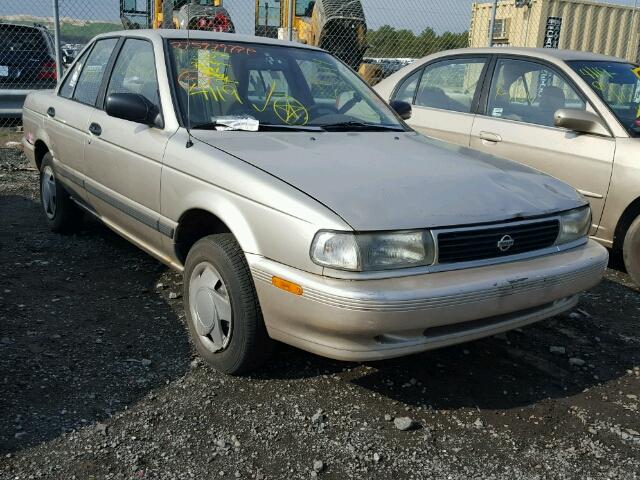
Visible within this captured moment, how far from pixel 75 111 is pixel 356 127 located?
208 cm

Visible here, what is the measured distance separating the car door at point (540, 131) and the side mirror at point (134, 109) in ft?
9.68

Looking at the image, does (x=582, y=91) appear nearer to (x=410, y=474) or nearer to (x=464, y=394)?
(x=464, y=394)

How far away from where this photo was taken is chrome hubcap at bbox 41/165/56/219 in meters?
5.35

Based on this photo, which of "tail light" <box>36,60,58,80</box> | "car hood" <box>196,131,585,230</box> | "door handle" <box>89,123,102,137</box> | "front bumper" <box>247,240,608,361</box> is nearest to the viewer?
"front bumper" <box>247,240,608,361</box>

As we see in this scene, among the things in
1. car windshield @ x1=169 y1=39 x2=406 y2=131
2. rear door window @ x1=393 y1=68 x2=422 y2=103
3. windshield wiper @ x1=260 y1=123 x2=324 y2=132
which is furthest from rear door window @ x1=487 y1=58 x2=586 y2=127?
windshield wiper @ x1=260 y1=123 x2=324 y2=132

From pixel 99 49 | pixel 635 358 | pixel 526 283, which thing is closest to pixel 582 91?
pixel 635 358

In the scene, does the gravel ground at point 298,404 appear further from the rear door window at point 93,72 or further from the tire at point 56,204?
the rear door window at point 93,72

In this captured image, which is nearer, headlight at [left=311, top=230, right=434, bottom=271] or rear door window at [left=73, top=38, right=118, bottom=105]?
headlight at [left=311, top=230, right=434, bottom=271]

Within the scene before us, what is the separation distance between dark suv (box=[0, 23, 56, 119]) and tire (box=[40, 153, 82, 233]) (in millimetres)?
4871

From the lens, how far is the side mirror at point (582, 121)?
193 inches

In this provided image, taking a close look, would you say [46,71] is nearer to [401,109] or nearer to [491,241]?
[401,109]

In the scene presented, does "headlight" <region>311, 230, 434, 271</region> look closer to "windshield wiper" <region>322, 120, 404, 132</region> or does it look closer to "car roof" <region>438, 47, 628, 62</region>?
"windshield wiper" <region>322, 120, 404, 132</region>

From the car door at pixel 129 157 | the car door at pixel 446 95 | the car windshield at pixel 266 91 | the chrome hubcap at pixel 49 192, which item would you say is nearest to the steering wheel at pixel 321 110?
the car windshield at pixel 266 91

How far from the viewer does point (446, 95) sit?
609cm
